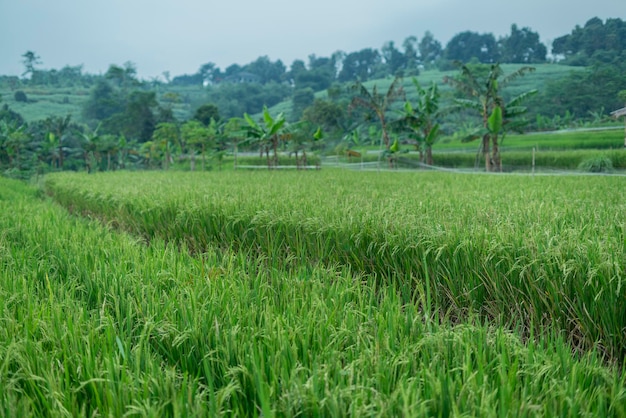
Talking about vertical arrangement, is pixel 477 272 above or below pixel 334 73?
below

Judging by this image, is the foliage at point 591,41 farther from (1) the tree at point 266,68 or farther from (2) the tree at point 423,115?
(1) the tree at point 266,68

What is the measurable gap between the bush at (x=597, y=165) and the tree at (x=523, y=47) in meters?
25.6

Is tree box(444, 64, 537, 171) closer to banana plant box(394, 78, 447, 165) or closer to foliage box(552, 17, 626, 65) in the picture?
banana plant box(394, 78, 447, 165)

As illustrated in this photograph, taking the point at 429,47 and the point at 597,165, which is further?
the point at 429,47

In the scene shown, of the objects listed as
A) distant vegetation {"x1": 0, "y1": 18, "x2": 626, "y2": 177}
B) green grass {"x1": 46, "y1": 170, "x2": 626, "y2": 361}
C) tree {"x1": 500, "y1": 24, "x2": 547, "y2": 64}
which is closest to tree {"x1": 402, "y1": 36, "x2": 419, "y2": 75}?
distant vegetation {"x1": 0, "y1": 18, "x2": 626, "y2": 177}

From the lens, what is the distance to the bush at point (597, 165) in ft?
49.2

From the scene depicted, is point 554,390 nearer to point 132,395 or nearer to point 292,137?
point 132,395

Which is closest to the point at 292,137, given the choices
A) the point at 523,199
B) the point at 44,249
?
the point at 523,199

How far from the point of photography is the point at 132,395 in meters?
1.20

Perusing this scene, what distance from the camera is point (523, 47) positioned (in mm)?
38906

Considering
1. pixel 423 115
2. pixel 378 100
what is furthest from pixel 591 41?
pixel 423 115

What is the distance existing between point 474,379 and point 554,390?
0.22 metres

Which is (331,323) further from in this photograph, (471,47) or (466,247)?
(471,47)

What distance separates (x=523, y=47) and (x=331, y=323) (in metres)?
42.4
